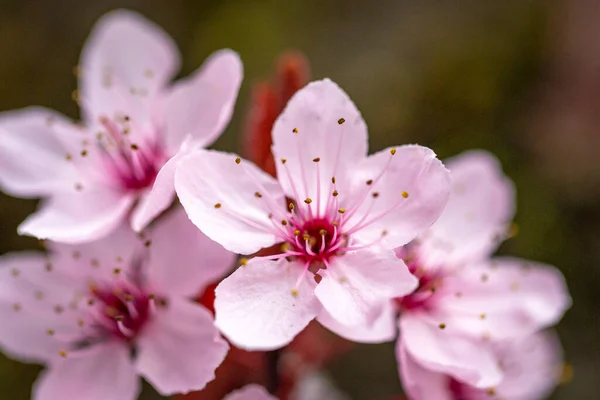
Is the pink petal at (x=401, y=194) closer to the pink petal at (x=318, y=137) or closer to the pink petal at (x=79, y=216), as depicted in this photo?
the pink petal at (x=318, y=137)

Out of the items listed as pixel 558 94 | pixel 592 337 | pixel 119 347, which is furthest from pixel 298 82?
pixel 558 94

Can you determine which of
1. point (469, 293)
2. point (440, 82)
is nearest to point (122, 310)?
point (469, 293)

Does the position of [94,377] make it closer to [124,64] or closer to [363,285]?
[363,285]

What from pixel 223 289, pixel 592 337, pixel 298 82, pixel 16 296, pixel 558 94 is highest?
pixel 298 82

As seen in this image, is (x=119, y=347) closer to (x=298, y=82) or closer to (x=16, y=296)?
(x=16, y=296)

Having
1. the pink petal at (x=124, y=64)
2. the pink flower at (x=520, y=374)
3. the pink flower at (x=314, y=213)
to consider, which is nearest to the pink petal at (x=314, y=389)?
the pink flower at (x=520, y=374)

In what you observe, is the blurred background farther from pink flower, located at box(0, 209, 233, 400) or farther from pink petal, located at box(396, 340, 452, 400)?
pink petal, located at box(396, 340, 452, 400)

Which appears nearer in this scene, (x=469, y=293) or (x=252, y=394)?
(x=252, y=394)
